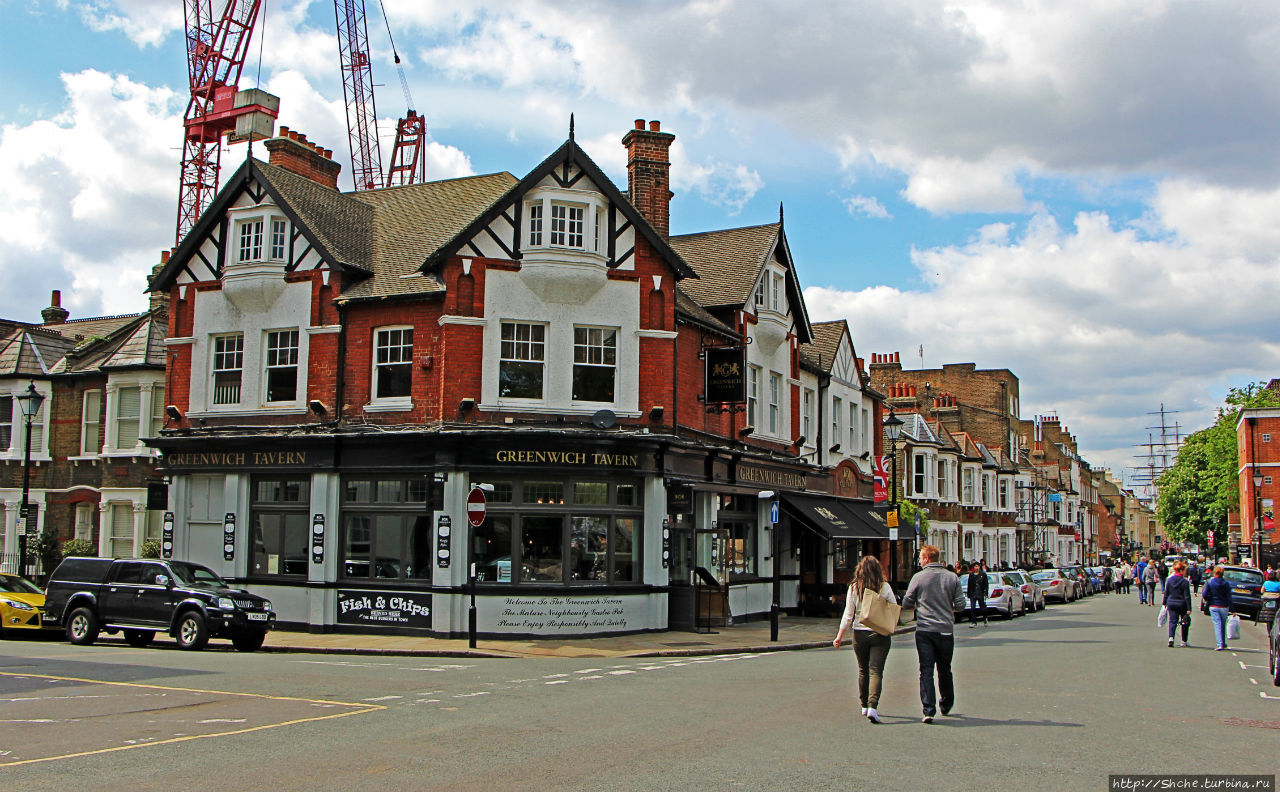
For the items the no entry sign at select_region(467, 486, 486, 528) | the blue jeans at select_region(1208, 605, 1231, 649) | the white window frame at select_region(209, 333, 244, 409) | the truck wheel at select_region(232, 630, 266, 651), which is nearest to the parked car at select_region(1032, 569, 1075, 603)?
the blue jeans at select_region(1208, 605, 1231, 649)

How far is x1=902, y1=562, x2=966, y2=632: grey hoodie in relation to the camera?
10.9 m

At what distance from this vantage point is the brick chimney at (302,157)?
93.0 feet

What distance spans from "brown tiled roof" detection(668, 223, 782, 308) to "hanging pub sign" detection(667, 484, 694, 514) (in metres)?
6.42

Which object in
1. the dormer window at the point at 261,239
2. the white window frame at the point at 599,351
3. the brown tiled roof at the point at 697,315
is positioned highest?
the dormer window at the point at 261,239

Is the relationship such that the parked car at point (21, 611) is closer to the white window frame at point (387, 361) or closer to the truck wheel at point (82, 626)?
the truck wheel at point (82, 626)

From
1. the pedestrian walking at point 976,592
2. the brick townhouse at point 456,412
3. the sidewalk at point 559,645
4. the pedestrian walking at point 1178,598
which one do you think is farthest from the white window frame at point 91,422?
the pedestrian walking at point 1178,598

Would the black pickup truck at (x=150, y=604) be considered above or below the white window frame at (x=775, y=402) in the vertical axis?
below

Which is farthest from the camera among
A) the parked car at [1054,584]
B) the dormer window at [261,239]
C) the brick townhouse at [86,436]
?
the parked car at [1054,584]

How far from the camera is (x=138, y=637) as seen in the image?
2122 cm

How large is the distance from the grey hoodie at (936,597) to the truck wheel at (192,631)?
1371cm

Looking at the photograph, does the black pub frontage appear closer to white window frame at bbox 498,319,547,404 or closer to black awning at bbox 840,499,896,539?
white window frame at bbox 498,319,547,404

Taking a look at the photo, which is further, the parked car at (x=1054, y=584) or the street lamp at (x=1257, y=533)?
the street lamp at (x=1257, y=533)

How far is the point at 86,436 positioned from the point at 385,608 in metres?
14.9

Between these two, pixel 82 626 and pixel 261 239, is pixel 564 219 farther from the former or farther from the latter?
pixel 82 626
